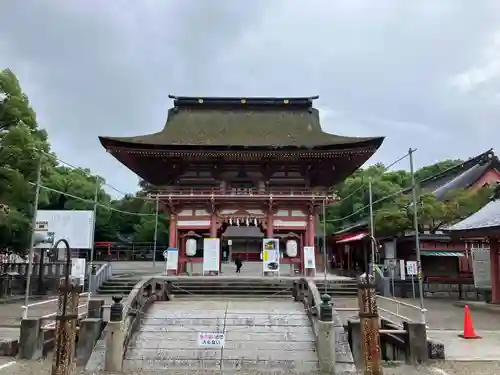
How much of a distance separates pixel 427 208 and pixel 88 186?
1488 inches

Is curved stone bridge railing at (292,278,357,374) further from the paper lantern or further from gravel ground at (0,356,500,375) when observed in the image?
the paper lantern

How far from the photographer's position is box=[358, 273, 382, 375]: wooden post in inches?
262

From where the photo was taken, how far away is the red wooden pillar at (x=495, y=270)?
59.3 ft

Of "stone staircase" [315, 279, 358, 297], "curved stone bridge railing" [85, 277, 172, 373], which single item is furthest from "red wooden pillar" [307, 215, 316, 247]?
"curved stone bridge railing" [85, 277, 172, 373]

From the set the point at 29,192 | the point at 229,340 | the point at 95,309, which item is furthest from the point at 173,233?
the point at 229,340

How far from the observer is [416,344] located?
8.98m

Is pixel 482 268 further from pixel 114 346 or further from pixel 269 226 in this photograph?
pixel 114 346

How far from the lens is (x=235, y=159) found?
72.9ft

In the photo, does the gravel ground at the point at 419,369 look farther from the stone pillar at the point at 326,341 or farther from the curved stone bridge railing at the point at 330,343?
the stone pillar at the point at 326,341

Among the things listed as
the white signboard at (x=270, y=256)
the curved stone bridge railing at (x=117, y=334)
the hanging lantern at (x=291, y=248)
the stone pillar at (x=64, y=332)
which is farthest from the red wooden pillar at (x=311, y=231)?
the stone pillar at (x=64, y=332)

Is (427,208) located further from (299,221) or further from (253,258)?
(253,258)

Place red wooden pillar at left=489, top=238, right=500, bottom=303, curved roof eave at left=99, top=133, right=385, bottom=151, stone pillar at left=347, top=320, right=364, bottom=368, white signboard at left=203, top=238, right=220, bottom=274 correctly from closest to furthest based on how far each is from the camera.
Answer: stone pillar at left=347, top=320, right=364, bottom=368, red wooden pillar at left=489, top=238, right=500, bottom=303, white signboard at left=203, top=238, right=220, bottom=274, curved roof eave at left=99, top=133, right=385, bottom=151

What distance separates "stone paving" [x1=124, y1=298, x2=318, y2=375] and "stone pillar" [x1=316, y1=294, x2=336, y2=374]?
253 millimetres

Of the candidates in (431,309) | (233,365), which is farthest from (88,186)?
(233,365)
